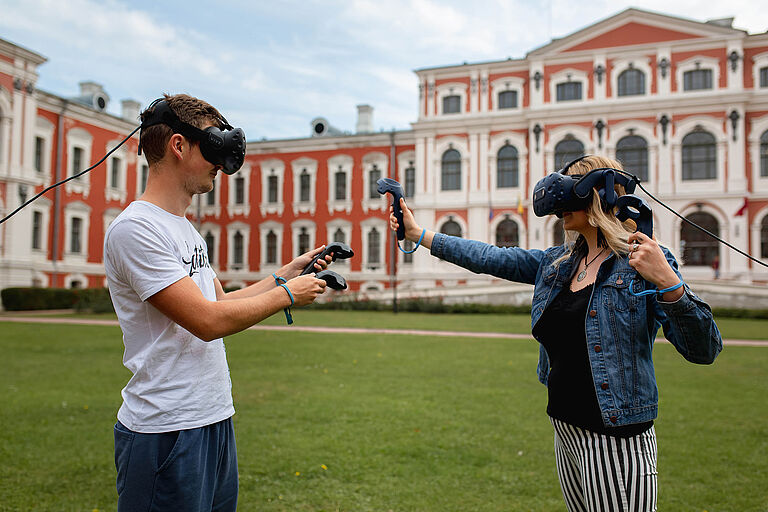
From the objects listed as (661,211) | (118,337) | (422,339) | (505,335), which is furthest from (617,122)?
(118,337)

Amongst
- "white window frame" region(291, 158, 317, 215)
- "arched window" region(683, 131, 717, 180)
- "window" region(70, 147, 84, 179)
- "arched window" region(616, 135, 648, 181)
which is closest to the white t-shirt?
"arched window" region(616, 135, 648, 181)

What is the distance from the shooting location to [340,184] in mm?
38312

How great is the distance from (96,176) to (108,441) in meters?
31.3

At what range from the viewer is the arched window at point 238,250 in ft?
132

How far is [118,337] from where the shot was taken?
1429 centimetres

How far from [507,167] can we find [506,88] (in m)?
4.42

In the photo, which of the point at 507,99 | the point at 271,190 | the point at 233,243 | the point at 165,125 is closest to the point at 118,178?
the point at 233,243

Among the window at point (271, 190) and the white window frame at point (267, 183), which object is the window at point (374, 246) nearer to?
the white window frame at point (267, 183)

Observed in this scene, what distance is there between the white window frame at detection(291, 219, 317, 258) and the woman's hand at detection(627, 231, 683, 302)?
3662 cm

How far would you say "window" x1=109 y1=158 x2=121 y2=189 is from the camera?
3509 centimetres

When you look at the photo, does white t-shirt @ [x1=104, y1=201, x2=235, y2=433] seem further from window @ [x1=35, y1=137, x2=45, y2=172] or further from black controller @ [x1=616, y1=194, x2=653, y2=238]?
window @ [x1=35, y1=137, x2=45, y2=172]

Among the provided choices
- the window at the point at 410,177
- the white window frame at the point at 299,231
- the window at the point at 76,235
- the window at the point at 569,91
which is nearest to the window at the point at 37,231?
the window at the point at 76,235

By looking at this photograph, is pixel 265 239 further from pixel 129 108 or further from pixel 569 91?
pixel 569 91

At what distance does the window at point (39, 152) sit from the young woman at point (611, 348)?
3384 cm
